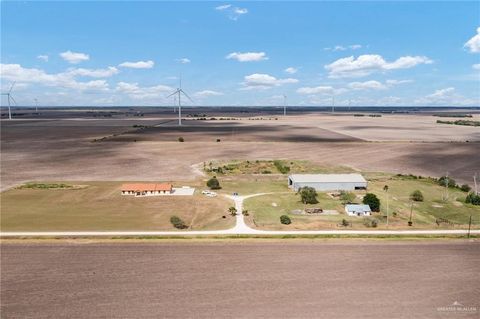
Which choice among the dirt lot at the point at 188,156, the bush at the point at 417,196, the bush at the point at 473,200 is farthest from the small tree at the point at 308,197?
the dirt lot at the point at 188,156

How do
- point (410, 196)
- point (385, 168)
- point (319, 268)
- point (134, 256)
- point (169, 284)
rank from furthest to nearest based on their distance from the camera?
1. point (385, 168)
2. point (410, 196)
3. point (134, 256)
4. point (319, 268)
5. point (169, 284)

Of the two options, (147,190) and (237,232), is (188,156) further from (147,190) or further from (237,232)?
(237,232)

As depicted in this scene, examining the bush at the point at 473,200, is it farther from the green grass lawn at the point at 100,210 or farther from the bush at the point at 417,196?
the green grass lawn at the point at 100,210

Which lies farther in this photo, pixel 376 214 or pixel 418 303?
pixel 376 214

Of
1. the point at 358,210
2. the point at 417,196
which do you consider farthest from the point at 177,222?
the point at 417,196

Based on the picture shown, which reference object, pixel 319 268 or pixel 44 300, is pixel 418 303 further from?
pixel 44 300

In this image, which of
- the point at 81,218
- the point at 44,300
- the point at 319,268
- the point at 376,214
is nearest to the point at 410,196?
the point at 376,214
